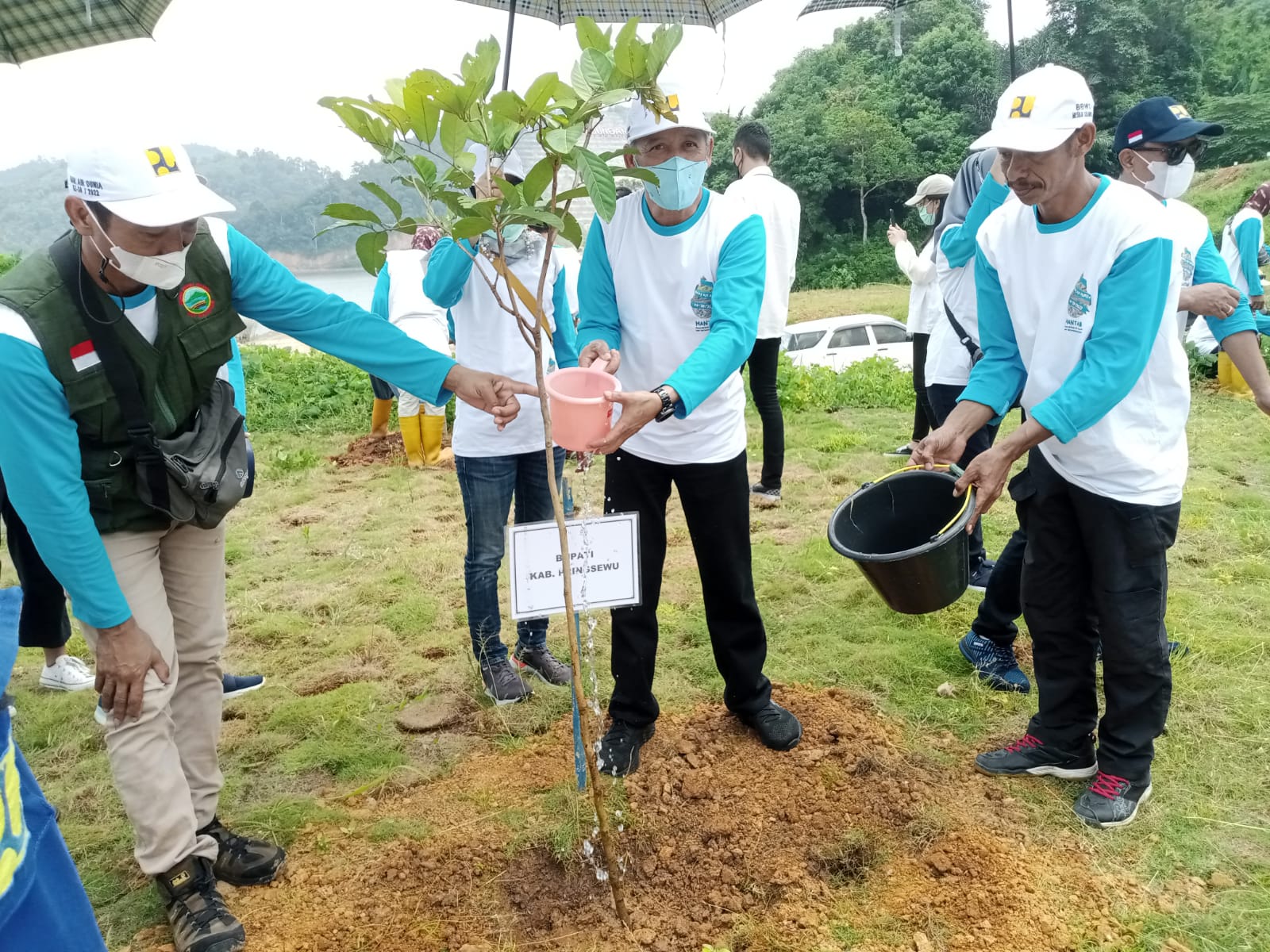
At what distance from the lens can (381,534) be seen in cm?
544

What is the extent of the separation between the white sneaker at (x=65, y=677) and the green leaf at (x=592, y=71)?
3.24 metres

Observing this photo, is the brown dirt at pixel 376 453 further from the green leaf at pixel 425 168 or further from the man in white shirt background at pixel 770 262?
the green leaf at pixel 425 168

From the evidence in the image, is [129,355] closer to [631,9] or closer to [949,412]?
[631,9]

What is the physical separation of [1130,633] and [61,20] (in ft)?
13.5

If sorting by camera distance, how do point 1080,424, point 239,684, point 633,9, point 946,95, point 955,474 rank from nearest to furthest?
point 1080,424 < point 955,474 < point 239,684 < point 633,9 < point 946,95

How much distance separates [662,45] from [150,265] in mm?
1212

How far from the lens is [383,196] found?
1874mm

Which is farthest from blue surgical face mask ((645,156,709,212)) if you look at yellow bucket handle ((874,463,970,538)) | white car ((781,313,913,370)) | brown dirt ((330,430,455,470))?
white car ((781,313,913,370))

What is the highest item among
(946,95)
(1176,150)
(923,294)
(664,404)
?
(946,95)

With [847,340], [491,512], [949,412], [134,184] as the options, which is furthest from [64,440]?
→ [847,340]

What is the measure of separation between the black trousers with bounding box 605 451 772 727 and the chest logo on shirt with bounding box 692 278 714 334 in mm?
335

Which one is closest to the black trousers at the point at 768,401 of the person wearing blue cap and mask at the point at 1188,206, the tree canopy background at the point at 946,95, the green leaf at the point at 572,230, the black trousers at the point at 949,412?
the black trousers at the point at 949,412

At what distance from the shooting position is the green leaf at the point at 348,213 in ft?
5.93

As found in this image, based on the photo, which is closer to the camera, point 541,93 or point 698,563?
point 541,93
